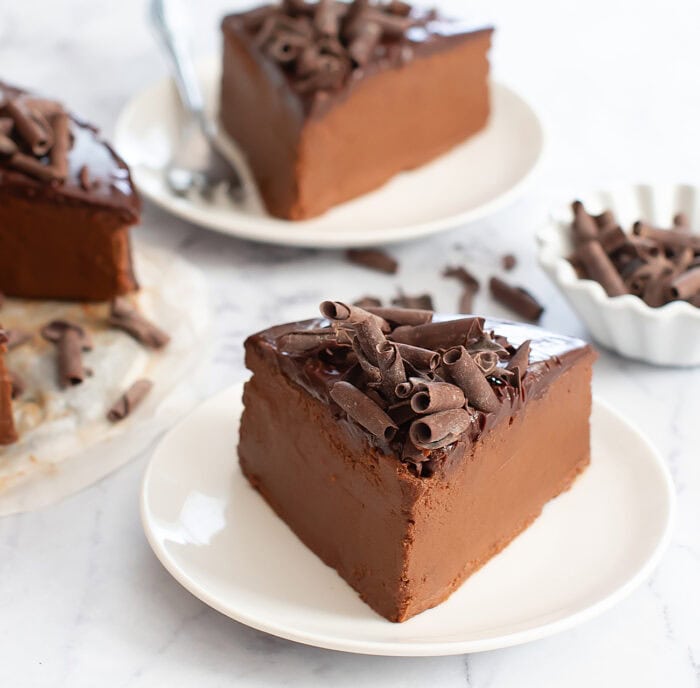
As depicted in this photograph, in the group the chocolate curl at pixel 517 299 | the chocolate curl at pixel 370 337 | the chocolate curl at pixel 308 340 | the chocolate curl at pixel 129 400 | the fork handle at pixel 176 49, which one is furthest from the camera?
the fork handle at pixel 176 49

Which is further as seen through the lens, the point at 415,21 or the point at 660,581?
the point at 415,21

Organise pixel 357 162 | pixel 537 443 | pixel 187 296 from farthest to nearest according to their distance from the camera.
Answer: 1. pixel 357 162
2. pixel 187 296
3. pixel 537 443

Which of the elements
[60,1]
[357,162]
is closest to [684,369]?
[357,162]

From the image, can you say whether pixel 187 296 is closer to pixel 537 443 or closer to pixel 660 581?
pixel 537 443

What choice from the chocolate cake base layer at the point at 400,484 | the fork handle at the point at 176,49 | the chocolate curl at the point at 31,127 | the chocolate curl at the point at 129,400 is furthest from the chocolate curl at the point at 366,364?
the fork handle at the point at 176,49

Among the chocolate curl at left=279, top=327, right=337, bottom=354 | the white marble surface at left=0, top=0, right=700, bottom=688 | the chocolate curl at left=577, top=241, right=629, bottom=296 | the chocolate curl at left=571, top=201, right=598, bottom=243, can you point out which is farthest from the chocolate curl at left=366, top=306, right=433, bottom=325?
the chocolate curl at left=571, top=201, right=598, bottom=243

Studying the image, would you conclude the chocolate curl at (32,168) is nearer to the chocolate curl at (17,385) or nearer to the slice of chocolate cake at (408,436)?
the chocolate curl at (17,385)

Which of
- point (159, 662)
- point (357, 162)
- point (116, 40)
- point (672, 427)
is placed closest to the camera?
point (159, 662)
